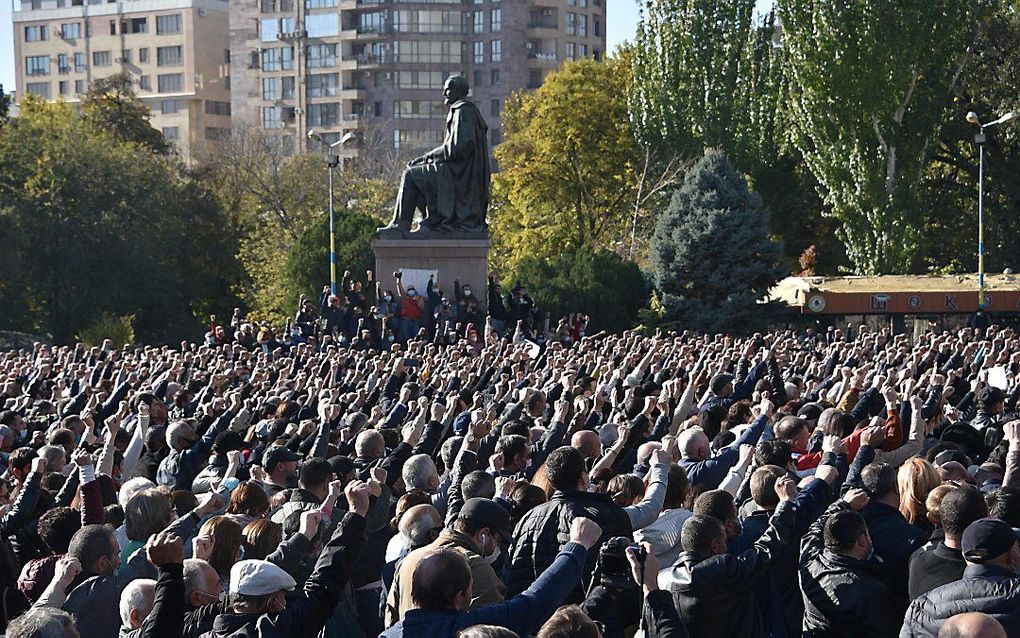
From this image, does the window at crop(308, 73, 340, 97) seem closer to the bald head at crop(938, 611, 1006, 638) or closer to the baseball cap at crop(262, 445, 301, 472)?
the baseball cap at crop(262, 445, 301, 472)

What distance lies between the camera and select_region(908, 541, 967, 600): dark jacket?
244 inches

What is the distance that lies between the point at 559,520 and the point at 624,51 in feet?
172

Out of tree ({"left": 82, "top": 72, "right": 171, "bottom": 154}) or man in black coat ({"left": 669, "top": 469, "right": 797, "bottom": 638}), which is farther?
tree ({"left": 82, "top": 72, "right": 171, "bottom": 154})

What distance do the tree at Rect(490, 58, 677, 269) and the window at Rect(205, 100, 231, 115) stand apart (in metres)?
57.1

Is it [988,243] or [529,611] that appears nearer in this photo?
[529,611]

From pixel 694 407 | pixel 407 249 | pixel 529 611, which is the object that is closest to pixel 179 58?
pixel 407 249

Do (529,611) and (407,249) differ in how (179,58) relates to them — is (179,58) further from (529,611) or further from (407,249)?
(529,611)

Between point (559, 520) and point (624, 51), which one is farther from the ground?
point (624, 51)

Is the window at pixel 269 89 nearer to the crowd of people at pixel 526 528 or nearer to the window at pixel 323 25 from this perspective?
the window at pixel 323 25

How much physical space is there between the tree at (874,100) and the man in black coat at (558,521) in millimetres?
40956

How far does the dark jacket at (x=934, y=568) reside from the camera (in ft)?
20.3

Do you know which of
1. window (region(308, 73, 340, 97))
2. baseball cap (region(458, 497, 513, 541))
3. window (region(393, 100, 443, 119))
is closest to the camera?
baseball cap (region(458, 497, 513, 541))

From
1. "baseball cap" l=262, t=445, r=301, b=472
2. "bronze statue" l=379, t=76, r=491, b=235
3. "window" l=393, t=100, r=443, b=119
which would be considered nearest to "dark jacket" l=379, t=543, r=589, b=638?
"baseball cap" l=262, t=445, r=301, b=472

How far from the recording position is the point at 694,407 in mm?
13883
